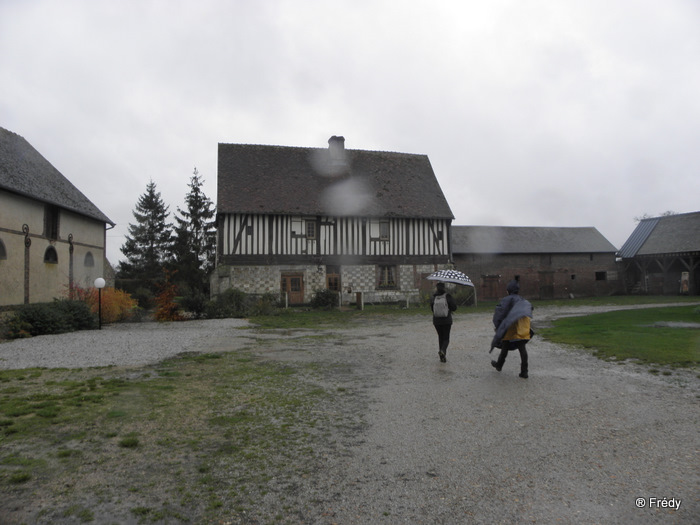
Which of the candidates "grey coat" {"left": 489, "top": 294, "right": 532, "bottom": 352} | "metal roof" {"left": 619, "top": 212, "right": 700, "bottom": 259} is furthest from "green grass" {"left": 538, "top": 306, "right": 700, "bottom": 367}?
"metal roof" {"left": 619, "top": 212, "right": 700, "bottom": 259}

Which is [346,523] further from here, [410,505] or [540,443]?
[540,443]

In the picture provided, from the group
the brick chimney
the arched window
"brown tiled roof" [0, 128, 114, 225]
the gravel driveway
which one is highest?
the brick chimney

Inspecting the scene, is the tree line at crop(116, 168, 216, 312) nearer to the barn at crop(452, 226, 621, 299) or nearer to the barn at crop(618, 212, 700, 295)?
the barn at crop(452, 226, 621, 299)

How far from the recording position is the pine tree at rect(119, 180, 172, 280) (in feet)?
130

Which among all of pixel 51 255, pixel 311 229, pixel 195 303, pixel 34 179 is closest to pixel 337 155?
pixel 311 229

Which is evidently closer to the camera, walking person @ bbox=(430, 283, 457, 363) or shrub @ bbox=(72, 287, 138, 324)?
walking person @ bbox=(430, 283, 457, 363)

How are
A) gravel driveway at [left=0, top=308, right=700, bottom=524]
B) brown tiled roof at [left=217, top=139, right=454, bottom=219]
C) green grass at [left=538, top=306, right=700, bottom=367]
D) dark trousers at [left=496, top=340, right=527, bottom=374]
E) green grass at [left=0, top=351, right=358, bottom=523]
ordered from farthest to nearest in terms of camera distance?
brown tiled roof at [left=217, top=139, right=454, bottom=219]
green grass at [left=538, top=306, right=700, bottom=367]
dark trousers at [left=496, top=340, right=527, bottom=374]
green grass at [left=0, top=351, right=358, bottom=523]
gravel driveway at [left=0, top=308, right=700, bottom=524]

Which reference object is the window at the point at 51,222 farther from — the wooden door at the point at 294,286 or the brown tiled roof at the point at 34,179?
the wooden door at the point at 294,286

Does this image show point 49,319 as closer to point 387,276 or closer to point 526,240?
point 387,276

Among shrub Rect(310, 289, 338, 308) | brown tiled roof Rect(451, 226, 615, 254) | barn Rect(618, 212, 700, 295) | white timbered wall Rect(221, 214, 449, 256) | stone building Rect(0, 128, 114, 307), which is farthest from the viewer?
brown tiled roof Rect(451, 226, 615, 254)

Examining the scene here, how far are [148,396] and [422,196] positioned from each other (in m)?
22.5

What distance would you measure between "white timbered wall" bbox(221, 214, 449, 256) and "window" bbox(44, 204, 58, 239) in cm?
706

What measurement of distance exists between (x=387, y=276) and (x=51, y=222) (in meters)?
15.6

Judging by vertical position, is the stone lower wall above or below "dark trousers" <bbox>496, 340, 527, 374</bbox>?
above
